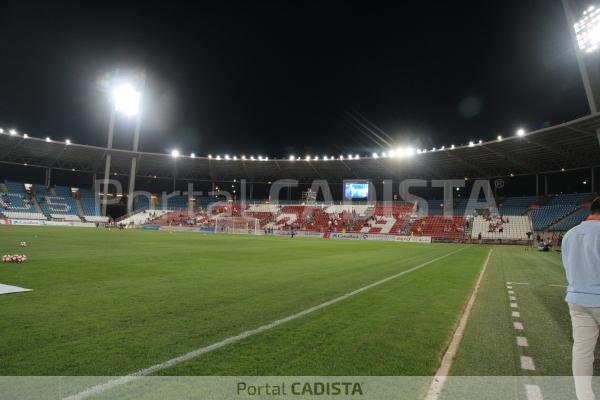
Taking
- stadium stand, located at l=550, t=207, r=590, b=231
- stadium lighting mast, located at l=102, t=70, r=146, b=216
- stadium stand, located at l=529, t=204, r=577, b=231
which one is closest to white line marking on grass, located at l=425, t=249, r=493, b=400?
stadium stand, located at l=550, t=207, r=590, b=231

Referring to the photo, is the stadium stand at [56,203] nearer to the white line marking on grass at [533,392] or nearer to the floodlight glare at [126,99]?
the floodlight glare at [126,99]

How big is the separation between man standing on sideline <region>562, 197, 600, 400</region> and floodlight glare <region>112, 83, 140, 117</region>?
66.4m

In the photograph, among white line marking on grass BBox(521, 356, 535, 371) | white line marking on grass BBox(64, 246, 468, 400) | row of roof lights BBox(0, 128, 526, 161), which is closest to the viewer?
white line marking on grass BBox(64, 246, 468, 400)

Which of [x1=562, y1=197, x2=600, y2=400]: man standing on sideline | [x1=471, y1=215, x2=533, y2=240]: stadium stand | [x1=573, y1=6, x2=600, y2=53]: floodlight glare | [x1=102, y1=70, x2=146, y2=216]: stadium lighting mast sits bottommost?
[x1=562, y1=197, x2=600, y2=400]: man standing on sideline

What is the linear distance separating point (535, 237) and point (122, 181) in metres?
72.2

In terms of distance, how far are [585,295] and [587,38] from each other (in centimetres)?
2737

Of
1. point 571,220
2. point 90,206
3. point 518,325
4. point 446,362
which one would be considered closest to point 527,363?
point 446,362

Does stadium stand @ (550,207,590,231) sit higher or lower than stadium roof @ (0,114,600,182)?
lower

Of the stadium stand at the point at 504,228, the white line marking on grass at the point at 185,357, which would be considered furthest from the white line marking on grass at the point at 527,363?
the stadium stand at the point at 504,228

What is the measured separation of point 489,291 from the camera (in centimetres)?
1007

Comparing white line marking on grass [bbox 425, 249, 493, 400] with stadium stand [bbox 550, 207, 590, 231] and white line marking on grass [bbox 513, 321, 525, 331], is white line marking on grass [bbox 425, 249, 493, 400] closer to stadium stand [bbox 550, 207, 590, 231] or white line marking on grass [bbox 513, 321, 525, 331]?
white line marking on grass [bbox 513, 321, 525, 331]

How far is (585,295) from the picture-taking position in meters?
3.58

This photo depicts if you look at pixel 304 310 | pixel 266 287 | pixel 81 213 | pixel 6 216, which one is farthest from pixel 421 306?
pixel 81 213

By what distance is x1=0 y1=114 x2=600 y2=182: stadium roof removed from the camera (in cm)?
4184
